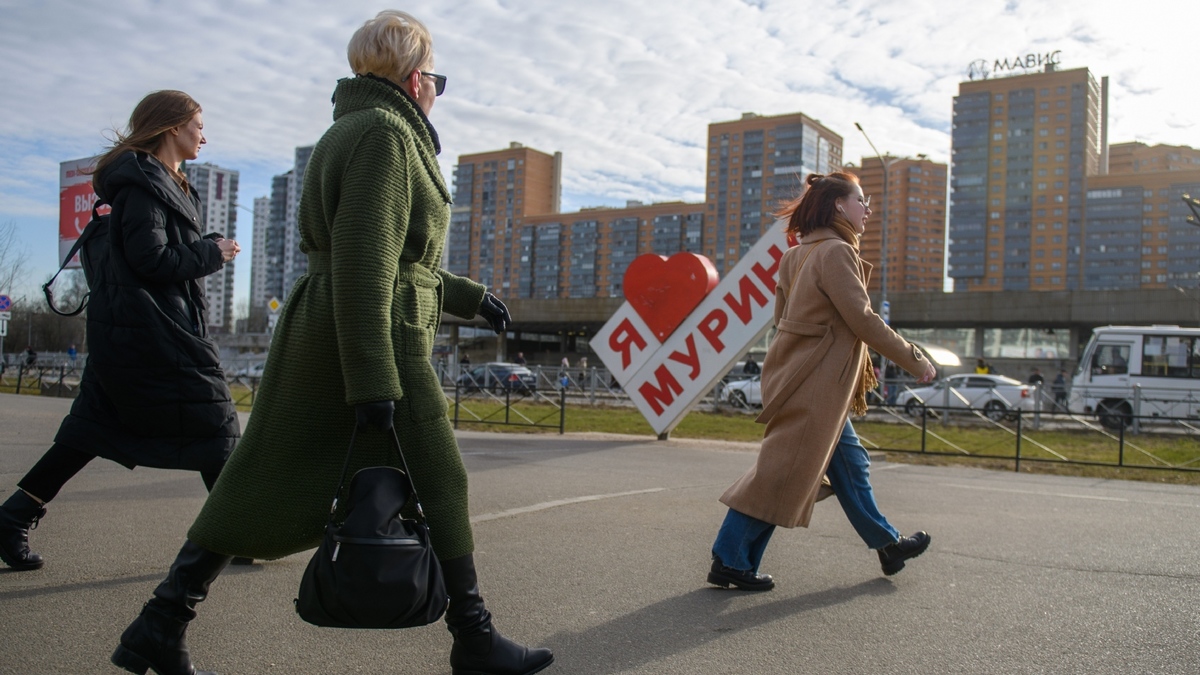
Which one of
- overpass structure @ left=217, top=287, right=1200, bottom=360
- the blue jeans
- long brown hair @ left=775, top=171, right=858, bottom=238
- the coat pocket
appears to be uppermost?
overpass structure @ left=217, top=287, right=1200, bottom=360

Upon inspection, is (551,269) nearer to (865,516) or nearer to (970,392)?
(970,392)

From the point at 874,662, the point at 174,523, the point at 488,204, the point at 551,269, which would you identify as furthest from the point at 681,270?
the point at 488,204

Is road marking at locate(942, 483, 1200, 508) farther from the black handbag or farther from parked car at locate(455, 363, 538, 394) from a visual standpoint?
parked car at locate(455, 363, 538, 394)

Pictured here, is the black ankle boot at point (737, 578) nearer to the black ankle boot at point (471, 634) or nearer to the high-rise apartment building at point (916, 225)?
the black ankle boot at point (471, 634)

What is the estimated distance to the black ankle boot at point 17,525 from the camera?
3537 mm

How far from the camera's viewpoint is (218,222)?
9288cm

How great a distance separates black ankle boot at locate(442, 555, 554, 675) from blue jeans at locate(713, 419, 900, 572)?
4.90ft

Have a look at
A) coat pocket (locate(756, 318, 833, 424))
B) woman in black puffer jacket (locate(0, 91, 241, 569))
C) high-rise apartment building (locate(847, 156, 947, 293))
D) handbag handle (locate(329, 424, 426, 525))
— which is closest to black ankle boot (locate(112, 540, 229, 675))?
handbag handle (locate(329, 424, 426, 525))

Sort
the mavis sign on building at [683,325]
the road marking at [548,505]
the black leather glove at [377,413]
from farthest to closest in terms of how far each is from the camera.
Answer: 1. the mavis sign on building at [683,325]
2. the road marking at [548,505]
3. the black leather glove at [377,413]

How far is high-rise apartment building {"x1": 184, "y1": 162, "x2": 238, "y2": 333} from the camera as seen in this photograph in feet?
237

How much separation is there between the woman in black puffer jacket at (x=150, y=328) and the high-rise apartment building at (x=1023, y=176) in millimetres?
99247

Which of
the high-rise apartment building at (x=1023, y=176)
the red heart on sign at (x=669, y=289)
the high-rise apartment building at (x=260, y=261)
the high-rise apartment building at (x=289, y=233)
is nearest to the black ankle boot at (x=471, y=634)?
the red heart on sign at (x=669, y=289)

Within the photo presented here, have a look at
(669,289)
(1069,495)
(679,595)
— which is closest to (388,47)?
(679,595)

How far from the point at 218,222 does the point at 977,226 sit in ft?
260
